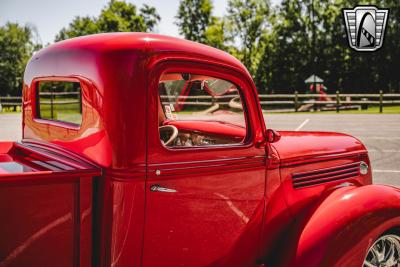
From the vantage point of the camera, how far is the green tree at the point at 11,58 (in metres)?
56.0

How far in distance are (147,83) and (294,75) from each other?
49.7m

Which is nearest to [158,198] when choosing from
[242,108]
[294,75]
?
[242,108]

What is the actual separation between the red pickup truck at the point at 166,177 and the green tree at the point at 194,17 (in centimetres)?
5214

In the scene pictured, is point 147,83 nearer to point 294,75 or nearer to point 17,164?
point 17,164

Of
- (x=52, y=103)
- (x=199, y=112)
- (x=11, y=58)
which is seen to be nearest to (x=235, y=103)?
(x=199, y=112)

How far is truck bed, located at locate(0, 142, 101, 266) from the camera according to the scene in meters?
1.80

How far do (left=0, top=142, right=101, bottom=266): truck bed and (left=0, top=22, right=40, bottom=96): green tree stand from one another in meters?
59.3

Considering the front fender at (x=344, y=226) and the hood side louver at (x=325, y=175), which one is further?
the hood side louver at (x=325, y=175)

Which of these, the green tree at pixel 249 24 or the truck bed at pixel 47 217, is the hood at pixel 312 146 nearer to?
the truck bed at pixel 47 217

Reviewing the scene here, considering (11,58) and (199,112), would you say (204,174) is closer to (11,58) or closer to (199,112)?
(199,112)

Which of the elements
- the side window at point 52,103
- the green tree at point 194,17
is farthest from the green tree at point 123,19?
the side window at point 52,103

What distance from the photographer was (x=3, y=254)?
1816 mm

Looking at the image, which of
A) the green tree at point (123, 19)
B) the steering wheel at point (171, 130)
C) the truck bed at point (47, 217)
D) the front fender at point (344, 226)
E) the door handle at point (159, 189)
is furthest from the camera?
the green tree at point (123, 19)

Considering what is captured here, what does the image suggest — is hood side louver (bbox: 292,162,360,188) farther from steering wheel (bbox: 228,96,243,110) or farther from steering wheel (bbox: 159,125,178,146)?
steering wheel (bbox: 159,125,178,146)
